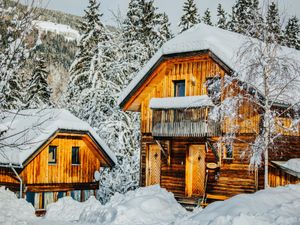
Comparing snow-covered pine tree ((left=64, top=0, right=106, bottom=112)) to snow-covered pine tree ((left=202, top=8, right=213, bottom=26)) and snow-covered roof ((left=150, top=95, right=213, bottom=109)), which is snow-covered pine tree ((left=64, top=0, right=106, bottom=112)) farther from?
snow-covered pine tree ((left=202, top=8, right=213, bottom=26))

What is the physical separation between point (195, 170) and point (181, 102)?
3669 millimetres

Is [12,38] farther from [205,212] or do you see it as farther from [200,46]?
[200,46]

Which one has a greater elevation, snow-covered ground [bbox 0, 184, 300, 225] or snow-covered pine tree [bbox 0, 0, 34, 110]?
snow-covered pine tree [bbox 0, 0, 34, 110]

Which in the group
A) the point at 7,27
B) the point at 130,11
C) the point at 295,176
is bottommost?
the point at 295,176

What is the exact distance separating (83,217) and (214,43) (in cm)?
1083

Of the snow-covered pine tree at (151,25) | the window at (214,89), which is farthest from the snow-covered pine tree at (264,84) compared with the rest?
the snow-covered pine tree at (151,25)

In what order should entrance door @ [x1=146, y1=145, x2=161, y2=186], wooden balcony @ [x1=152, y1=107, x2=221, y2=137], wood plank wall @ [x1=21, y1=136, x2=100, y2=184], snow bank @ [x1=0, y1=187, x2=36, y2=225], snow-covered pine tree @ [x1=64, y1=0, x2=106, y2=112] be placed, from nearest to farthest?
wooden balcony @ [x1=152, y1=107, x2=221, y2=137], snow bank @ [x1=0, y1=187, x2=36, y2=225], entrance door @ [x1=146, y1=145, x2=161, y2=186], wood plank wall @ [x1=21, y1=136, x2=100, y2=184], snow-covered pine tree @ [x1=64, y1=0, x2=106, y2=112]

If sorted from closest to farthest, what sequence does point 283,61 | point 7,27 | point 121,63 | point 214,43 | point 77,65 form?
point 7,27 → point 283,61 → point 214,43 → point 121,63 → point 77,65

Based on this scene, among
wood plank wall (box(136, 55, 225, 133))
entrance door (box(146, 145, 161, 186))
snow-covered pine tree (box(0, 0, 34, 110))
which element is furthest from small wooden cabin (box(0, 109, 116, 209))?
snow-covered pine tree (box(0, 0, 34, 110))

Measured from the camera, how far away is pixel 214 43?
2464 cm

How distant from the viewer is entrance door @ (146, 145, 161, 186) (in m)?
27.7

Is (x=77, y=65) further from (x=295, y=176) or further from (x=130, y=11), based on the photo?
(x=295, y=176)

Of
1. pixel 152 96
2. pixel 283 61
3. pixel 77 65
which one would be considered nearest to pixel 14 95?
pixel 77 65

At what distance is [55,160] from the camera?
107 ft
